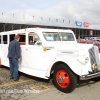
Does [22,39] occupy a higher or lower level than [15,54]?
higher

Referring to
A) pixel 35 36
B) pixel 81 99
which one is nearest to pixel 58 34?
pixel 35 36

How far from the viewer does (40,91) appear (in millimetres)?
5160

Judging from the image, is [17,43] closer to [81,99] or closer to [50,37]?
[50,37]

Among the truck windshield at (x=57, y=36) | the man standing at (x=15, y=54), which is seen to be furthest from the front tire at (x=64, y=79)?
the man standing at (x=15, y=54)

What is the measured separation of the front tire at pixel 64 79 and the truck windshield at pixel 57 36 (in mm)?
1343

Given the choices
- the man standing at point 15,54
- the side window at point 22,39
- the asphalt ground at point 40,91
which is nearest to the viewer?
the asphalt ground at point 40,91

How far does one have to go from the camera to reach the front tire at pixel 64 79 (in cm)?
482

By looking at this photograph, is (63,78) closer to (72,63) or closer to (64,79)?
(64,79)

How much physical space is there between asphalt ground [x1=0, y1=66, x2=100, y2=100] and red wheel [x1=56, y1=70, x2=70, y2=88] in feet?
0.83

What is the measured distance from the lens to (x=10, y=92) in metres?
5.06

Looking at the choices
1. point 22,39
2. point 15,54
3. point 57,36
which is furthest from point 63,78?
point 22,39

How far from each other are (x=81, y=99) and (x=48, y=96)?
3.02 ft

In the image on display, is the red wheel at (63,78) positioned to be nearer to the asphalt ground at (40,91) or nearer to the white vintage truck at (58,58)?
the white vintage truck at (58,58)

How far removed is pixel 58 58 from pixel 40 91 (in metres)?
1.16
